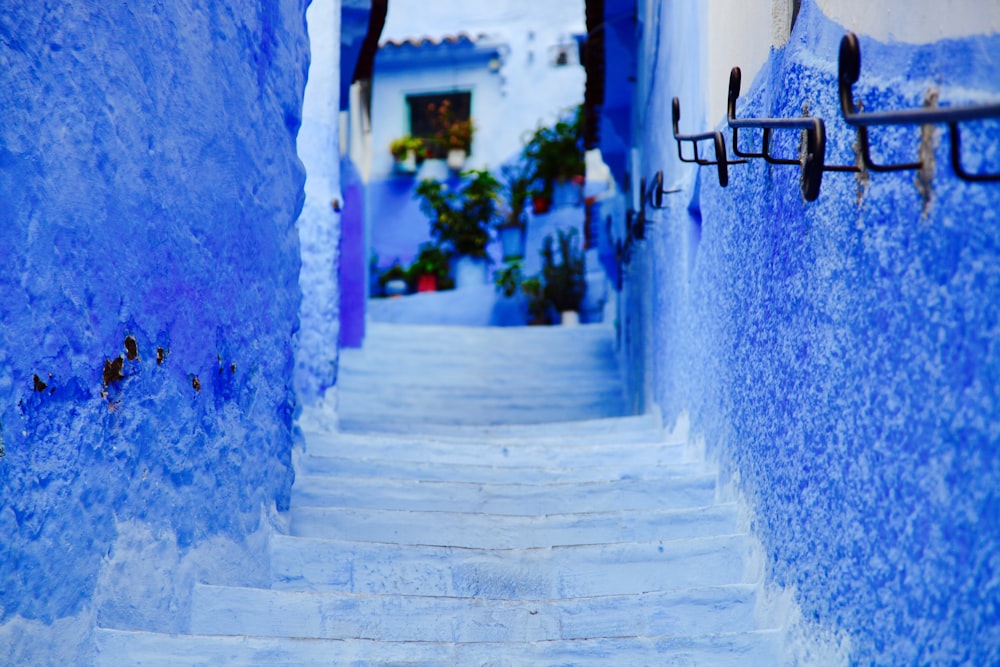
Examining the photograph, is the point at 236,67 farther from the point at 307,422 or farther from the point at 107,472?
the point at 307,422

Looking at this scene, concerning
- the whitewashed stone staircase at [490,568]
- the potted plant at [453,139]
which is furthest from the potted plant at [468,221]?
the whitewashed stone staircase at [490,568]

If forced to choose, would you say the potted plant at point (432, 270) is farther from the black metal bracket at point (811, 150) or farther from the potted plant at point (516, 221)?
the black metal bracket at point (811, 150)

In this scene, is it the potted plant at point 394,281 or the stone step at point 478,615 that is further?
the potted plant at point 394,281

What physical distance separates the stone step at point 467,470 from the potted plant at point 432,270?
10.1m

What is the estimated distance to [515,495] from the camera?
3.85 m

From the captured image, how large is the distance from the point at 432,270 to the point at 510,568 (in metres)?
11.4

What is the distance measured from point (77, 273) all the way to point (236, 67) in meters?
1.15

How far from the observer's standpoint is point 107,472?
7.59 feet

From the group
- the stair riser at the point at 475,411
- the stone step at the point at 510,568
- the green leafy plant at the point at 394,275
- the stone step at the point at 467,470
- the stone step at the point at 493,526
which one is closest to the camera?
the stone step at the point at 510,568

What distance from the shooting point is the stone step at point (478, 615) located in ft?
9.12

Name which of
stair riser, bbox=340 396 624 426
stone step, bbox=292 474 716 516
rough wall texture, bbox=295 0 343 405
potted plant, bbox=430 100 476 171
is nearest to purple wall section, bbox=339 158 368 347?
stair riser, bbox=340 396 624 426

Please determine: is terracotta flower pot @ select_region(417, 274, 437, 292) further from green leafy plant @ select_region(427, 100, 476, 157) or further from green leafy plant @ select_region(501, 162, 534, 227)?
green leafy plant @ select_region(427, 100, 476, 157)

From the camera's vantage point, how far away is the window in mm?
16031

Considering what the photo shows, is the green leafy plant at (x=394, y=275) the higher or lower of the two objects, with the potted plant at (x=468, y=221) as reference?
lower
